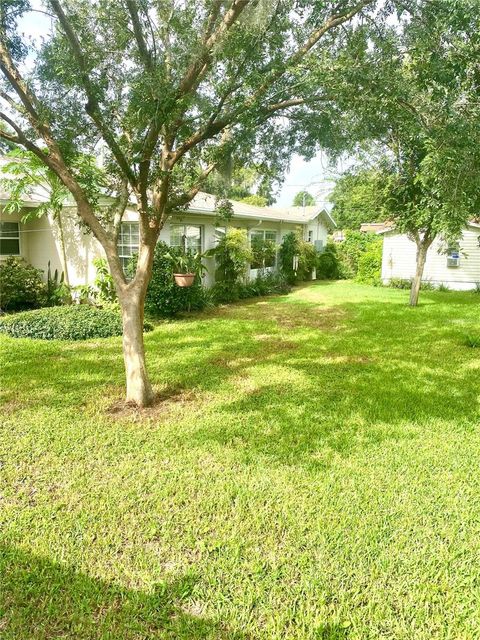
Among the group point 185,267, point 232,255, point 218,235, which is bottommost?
point 185,267

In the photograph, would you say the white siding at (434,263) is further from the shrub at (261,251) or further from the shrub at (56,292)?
the shrub at (56,292)

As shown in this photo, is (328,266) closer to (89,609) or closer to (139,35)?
(139,35)

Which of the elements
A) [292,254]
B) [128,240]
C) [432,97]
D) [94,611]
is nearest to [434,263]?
[292,254]

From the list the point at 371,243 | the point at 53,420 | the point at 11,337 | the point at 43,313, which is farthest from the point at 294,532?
the point at 371,243

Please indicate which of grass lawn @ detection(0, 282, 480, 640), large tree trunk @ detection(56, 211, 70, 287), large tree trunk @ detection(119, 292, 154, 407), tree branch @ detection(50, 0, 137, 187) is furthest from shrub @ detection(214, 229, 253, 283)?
tree branch @ detection(50, 0, 137, 187)

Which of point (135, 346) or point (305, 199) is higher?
point (305, 199)

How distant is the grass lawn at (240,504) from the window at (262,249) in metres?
10.4

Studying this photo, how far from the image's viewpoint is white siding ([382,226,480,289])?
18.7m

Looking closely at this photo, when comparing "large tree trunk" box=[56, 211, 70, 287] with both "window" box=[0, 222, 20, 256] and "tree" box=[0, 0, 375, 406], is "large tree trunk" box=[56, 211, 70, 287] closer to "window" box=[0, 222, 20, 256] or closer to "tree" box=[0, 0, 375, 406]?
"window" box=[0, 222, 20, 256]

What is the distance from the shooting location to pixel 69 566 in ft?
8.82

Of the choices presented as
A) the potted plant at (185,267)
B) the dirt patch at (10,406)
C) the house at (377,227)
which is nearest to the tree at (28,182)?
the potted plant at (185,267)

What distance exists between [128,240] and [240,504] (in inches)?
384

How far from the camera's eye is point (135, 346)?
5090mm

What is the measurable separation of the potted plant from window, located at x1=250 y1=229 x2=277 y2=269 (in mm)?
4837
